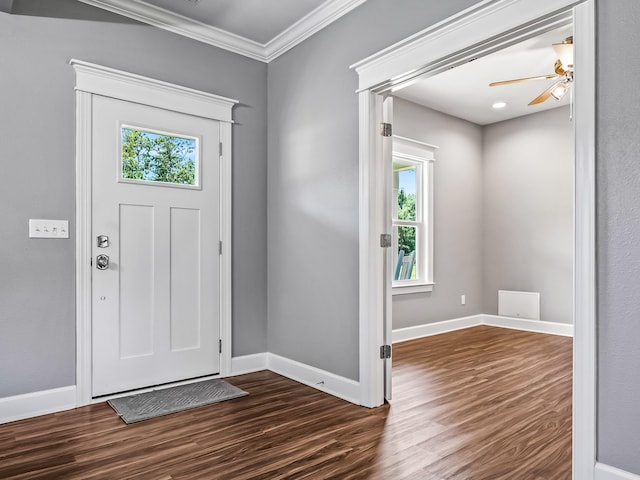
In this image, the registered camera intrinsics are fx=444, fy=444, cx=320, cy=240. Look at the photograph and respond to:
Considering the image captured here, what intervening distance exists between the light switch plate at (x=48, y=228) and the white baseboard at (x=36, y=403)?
986 mm

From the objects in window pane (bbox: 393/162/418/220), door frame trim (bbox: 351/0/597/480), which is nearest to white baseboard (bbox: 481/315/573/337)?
window pane (bbox: 393/162/418/220)

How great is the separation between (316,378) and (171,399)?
3.39 ft

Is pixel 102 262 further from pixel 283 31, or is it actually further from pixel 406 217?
pixel 406 217

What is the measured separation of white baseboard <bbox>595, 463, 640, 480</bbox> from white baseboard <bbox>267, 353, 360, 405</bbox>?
145cm

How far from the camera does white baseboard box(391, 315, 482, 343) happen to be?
5.04 m

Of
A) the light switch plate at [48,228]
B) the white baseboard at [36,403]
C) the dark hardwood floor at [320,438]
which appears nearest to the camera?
the dark hardwood floor at [320,438]

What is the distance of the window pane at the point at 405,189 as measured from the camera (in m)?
5.38

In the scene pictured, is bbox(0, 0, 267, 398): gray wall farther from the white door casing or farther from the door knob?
the white door casing

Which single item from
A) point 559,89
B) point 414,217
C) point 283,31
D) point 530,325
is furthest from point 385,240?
point 530,325

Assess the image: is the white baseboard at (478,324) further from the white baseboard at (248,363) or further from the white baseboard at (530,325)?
the white baseboard at (248,363)

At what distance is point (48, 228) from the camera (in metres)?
2.84

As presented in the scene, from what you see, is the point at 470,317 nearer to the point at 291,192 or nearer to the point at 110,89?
the point at 291,192

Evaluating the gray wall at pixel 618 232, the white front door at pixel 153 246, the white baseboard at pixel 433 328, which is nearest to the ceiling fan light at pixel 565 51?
the gray wall at pixel 618 232

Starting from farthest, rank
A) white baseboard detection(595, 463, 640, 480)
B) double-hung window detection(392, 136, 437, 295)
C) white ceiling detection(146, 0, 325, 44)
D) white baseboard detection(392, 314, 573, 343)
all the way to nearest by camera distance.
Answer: double-hung window detection(392, 136, 437, 295)
white baseboard detection(392, 314, 573, 343)
white ceiling detection(146, 0, 325, 44)
white baseboard detection(595, 463, 640, 480)
